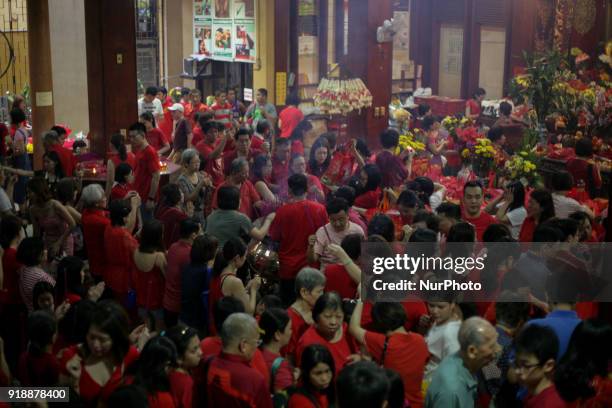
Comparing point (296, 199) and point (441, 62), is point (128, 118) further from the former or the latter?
point (441, 62)

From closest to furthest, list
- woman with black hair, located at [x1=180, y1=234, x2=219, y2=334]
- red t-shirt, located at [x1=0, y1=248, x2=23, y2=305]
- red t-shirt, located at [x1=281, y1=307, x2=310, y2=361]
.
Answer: red t-shirt, located at [x1=281, y1=307, x2=310, y2=361]
woman with black hair, located at [x1=180, y1=234, x2=219, y2=334]
red t-shirt, located at [x1=0, y1=248, x2=23, y2=305]

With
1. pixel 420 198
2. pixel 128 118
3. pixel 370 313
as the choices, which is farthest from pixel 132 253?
pixel 128 118

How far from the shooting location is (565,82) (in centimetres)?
1166

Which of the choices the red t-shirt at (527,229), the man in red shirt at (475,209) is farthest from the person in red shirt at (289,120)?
the red t-shirt at (527,229)

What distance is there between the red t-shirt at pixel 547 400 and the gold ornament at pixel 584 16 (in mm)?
11561

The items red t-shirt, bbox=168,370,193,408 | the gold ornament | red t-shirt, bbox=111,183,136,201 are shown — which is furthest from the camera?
the gold ornament

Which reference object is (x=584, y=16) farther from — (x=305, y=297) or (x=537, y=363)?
(x=537, y=363)

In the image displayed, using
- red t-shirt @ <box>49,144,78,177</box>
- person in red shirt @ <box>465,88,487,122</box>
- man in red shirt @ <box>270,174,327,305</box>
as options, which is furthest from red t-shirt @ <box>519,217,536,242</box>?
person in red shirt @ <box>465,88,487,122</box>

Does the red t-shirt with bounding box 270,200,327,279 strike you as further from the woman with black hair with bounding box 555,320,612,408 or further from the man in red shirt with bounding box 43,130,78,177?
the man in red shirt with bounding box 43,130,78,177

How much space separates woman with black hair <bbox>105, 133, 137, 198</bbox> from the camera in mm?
8961

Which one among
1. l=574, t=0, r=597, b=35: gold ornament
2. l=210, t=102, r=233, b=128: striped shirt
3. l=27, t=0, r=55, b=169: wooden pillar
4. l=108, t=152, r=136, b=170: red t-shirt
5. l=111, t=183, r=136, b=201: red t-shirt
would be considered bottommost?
l=111, t=183, r=136, b=201: red t-shirt

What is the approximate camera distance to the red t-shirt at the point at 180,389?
14.9 feet

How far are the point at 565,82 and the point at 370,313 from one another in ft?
24.0

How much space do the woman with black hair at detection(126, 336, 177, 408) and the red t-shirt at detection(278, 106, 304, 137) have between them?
337 inches
